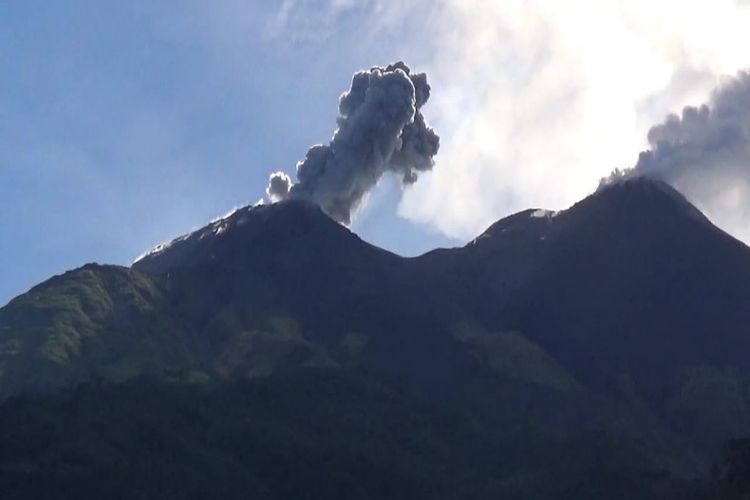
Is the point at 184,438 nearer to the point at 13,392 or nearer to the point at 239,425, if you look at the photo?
the point at 239,425

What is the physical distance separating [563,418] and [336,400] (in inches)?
1081

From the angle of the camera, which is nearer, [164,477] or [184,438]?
[164,477]

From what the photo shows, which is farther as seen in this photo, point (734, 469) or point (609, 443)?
point (609, 443)

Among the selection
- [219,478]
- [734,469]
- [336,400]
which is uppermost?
[336,400]

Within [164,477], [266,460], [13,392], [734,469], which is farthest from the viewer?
[13,392]

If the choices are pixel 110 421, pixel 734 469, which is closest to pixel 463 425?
pixel 110 421

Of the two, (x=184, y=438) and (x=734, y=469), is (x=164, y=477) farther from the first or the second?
(x=734, y=469)

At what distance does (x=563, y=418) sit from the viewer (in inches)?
7869

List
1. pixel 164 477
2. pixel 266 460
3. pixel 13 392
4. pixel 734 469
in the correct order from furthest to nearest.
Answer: pixel 13 392, pixel 266 460, pixel 164 477, pixel 734 469

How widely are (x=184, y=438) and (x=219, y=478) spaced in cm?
1327

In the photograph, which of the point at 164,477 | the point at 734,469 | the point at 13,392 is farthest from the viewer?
the point at 13,392

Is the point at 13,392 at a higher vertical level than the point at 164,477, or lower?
higher

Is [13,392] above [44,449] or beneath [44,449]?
above

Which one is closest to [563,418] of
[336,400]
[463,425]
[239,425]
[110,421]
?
[463,425]
